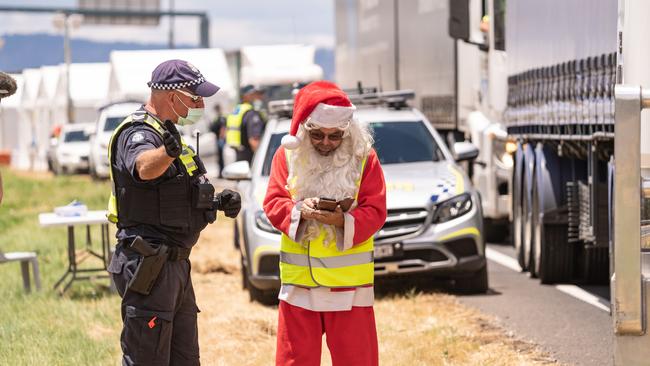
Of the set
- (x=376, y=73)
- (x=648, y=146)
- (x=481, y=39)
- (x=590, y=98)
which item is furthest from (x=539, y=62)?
(x=376, y=73)

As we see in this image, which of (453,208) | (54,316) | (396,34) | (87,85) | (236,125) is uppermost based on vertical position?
(396,34)

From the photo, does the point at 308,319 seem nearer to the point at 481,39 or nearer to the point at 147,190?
the point at 147,190

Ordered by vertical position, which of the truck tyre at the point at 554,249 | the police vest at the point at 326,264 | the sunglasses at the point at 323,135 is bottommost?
the truck tyre at the point at 554,249

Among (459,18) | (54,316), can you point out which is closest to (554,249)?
(459,18)

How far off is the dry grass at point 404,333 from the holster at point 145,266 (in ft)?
8.83

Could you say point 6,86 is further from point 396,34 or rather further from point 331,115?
point 396,34

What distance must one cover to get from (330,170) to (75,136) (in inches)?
1624

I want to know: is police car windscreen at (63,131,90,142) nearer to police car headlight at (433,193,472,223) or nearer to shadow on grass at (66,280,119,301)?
shadow on grass at (66,280,119,301)

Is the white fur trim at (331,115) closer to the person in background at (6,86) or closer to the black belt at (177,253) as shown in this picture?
the black belt at (177,253)

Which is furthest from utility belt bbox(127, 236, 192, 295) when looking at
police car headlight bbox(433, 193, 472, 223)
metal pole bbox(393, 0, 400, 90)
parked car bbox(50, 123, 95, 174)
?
parked car bbox(50, 123, 95, 174)

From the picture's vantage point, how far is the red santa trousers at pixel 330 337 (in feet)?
20.6

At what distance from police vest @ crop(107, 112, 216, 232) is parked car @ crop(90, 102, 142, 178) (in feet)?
101

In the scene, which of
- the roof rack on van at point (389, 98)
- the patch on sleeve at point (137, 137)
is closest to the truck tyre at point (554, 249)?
the roof rack on van at point (389, 98)

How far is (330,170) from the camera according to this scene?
634 cm
